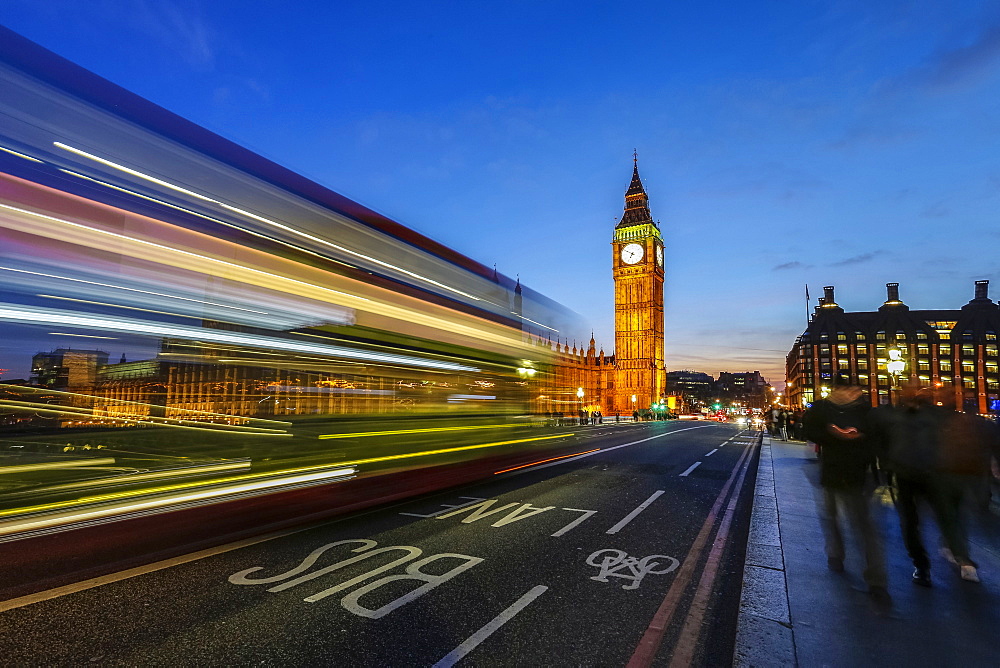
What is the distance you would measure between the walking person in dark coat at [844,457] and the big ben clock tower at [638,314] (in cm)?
11093

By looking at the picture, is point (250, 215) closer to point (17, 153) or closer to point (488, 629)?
point (17, 153)

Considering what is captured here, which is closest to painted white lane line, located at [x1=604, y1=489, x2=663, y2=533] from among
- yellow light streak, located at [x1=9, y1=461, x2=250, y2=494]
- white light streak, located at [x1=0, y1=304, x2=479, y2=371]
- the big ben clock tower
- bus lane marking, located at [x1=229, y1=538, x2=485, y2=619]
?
bus lane marking, located at [x1=229, y1=538, x2=485, y2=619]

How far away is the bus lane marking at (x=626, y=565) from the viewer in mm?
5504

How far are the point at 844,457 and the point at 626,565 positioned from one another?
2596 mm

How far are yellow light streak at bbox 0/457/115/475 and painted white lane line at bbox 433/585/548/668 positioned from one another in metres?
3.71

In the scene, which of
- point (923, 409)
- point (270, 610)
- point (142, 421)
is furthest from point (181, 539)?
point (923, 409)

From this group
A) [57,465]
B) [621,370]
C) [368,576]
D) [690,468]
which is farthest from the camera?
[621,370]

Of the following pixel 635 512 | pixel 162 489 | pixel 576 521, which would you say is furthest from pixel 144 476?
pixel 635 512

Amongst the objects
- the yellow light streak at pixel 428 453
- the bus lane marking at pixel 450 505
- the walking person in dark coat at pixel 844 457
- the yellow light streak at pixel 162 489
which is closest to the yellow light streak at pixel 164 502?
the yellow light streak at pixel 162 489

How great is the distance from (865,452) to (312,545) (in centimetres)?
637

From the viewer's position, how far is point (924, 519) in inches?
307

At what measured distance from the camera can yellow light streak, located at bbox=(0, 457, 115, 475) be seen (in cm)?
411

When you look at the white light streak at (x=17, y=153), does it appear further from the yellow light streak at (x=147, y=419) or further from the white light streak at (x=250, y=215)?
the yellow light streak at (x=147, y=419)

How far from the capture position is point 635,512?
862 cm
